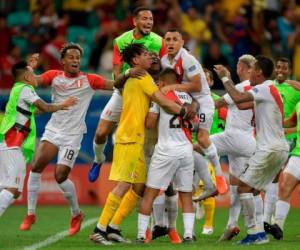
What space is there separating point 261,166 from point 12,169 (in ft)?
10.3

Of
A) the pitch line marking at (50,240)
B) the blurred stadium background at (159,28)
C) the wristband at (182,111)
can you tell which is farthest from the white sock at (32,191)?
the blurred stadium background at (159,28)

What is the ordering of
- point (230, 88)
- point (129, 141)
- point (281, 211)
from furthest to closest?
point (281, 211) < point (129, 141) < point (230, 88)

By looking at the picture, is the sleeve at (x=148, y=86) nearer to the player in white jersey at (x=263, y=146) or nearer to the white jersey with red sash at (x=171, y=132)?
the white jersey with red sash at (x=171, y=132)

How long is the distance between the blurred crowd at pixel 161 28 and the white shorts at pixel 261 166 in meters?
9.94

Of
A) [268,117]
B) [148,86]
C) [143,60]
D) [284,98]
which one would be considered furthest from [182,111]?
[284,98]

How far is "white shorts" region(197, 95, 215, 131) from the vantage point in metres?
15.6

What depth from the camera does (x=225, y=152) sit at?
679 inches

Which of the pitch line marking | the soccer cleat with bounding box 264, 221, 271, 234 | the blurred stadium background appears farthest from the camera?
the blurred stadium background

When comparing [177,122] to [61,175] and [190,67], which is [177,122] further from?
[61,175]

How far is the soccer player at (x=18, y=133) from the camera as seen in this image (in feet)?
50.5

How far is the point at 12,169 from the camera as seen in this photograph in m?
15.4

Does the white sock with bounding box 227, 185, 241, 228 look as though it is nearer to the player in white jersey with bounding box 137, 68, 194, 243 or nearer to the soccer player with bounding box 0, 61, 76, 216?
the player in white jersey with bounding box 137, 68, 194, 243

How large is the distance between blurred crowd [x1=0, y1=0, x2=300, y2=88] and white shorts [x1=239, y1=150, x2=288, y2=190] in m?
9.94

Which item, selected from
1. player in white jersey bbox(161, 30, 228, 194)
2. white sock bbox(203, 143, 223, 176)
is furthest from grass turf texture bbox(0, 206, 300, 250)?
player in white jersey bbox(161, 30, 228, 194)
